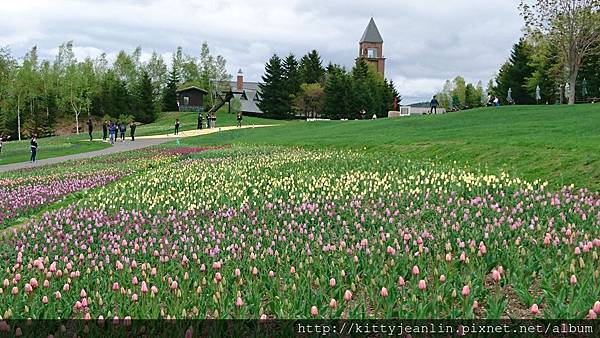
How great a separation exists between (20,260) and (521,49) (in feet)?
272

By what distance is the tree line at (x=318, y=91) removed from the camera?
83062mm

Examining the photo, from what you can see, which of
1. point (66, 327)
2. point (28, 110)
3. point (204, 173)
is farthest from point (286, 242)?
point (28, 110)

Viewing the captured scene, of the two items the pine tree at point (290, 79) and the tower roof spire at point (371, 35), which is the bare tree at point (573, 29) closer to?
the pine tree at point (290, 79)

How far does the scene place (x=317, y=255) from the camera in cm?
734

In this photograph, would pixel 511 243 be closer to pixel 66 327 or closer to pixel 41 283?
pixel 66 327

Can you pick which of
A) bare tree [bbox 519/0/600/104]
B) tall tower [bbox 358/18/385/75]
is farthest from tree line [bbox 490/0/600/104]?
tall tower [bbox 358/18/385/75]

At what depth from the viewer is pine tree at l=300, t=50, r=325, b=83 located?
97.4 m

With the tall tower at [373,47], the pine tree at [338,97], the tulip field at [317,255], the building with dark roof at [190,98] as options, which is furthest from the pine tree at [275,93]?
the tulip field at [317,255]

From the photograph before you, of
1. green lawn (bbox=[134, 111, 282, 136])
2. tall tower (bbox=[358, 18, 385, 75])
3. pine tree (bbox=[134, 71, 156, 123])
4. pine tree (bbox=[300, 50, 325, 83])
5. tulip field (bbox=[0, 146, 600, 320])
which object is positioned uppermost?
tall tower (bbox=[358, 18, 385, 75])

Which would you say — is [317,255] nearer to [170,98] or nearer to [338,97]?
[338,97]

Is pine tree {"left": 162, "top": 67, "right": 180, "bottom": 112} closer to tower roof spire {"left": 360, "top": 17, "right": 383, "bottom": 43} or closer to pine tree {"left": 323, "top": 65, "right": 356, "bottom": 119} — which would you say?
pine tree {"left": 323, "top": 65, "right": 356, "bottom": 119}

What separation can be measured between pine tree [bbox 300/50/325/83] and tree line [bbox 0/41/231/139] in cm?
1737

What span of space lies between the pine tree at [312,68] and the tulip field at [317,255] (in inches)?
3366

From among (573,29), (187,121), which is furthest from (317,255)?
(187,121)
